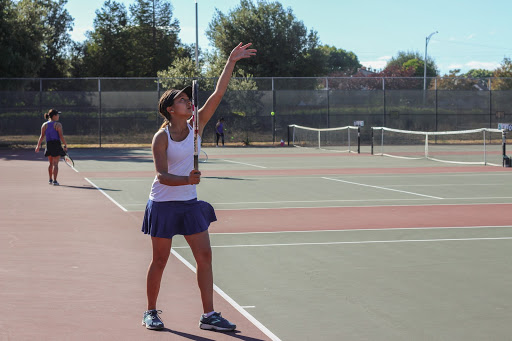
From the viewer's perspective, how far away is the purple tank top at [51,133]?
17891 millimetres

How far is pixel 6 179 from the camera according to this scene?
775 inches

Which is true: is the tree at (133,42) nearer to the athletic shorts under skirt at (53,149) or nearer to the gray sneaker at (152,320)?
the athletic shorts under skirt at (53,149)

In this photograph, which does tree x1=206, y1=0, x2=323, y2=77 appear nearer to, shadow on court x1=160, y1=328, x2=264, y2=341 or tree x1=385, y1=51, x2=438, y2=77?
shadow on court x1=160, y1=328, x2=264, y2=341

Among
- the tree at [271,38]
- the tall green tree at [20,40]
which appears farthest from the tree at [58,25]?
the tall green tree at [20,40]

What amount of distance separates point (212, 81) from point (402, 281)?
3490cm

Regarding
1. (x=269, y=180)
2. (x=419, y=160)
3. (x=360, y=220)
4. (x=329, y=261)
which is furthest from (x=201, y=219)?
(x=419, y=160)

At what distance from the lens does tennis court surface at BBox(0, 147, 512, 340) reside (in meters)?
5.70

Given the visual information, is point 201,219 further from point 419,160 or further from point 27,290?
point 419,160

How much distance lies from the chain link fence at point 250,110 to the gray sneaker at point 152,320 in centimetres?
3296

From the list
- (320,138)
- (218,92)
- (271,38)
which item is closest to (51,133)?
(218,92)

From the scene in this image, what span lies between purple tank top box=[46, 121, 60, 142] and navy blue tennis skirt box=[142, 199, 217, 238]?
12911 mm

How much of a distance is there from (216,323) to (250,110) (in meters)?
35.1

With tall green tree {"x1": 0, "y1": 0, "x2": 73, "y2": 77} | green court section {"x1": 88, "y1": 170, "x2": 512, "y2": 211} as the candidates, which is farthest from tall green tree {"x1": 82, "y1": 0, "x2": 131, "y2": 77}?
green court section {"x1": 88, "y1": 170, "x2": 512, "y2": 211}

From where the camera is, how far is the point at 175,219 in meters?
5.52
